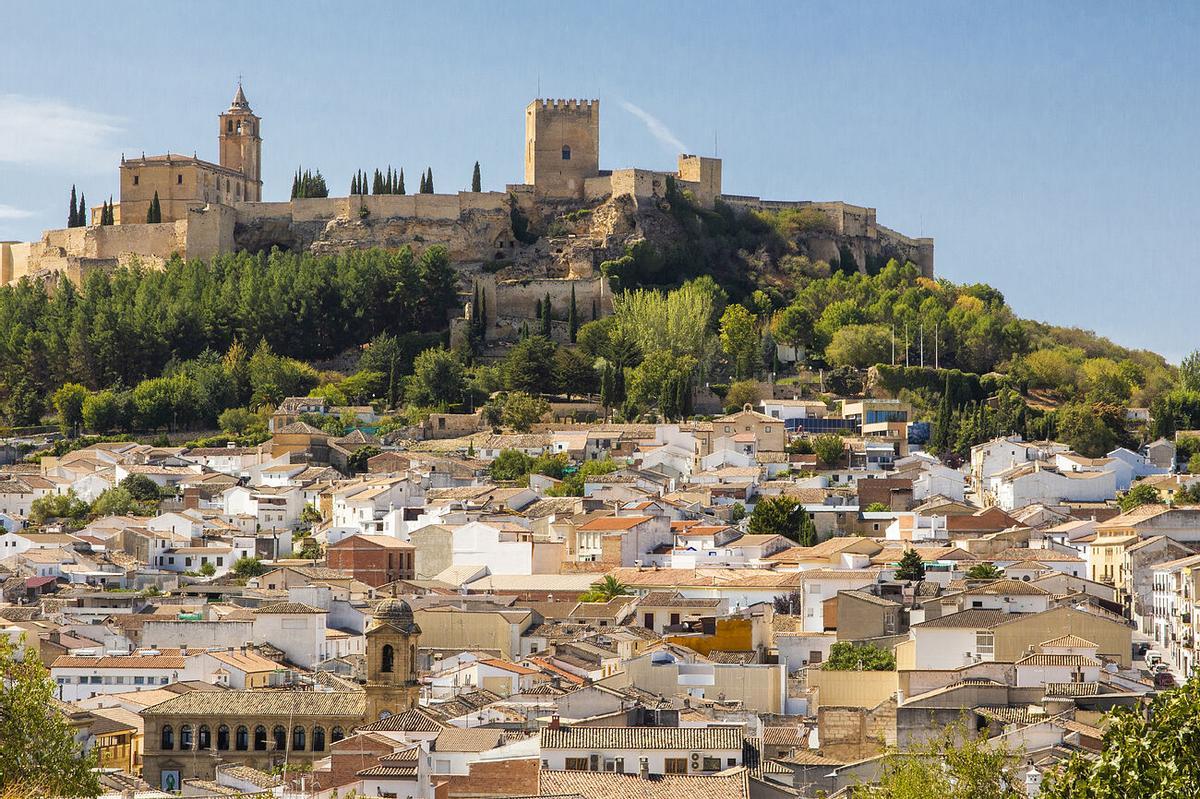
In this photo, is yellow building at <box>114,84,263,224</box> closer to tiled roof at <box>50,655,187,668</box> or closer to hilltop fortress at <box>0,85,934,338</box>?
hilltop fortress at <box>0,85,934,338</box>

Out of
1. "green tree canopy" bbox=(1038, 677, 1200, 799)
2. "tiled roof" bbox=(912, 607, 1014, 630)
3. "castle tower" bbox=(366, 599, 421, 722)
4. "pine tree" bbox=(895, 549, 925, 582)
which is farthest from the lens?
"pine tree" bbox=(895, 549, 925, 582)

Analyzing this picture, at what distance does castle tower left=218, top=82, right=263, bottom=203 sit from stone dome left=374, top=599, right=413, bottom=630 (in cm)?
6569

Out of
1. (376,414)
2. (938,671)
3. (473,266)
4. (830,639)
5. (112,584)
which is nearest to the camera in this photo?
(938,671)

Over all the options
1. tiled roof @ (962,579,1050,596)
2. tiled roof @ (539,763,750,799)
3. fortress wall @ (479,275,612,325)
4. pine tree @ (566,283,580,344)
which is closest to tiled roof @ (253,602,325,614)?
tiled roof @ (962,579,1050,596)

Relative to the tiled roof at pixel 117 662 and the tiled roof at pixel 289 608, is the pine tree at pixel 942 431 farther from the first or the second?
the tiled roof at pixel 117 662

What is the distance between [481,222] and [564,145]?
4777 mm

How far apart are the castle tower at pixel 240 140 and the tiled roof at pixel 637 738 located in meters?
72.7

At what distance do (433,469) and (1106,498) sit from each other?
62.2 ft

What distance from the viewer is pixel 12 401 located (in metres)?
82.4

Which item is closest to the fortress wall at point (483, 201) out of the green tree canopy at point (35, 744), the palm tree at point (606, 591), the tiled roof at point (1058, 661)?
the palm tree at point (606, 591)

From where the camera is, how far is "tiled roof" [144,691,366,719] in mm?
30922

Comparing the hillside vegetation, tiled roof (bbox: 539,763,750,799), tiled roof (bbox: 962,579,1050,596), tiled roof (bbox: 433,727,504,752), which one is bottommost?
tiled roof (bbox: 539,763,750,799)

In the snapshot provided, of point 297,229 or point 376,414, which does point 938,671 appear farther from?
point 297,229

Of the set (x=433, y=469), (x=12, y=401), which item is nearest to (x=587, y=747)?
(x=433, y=469)
